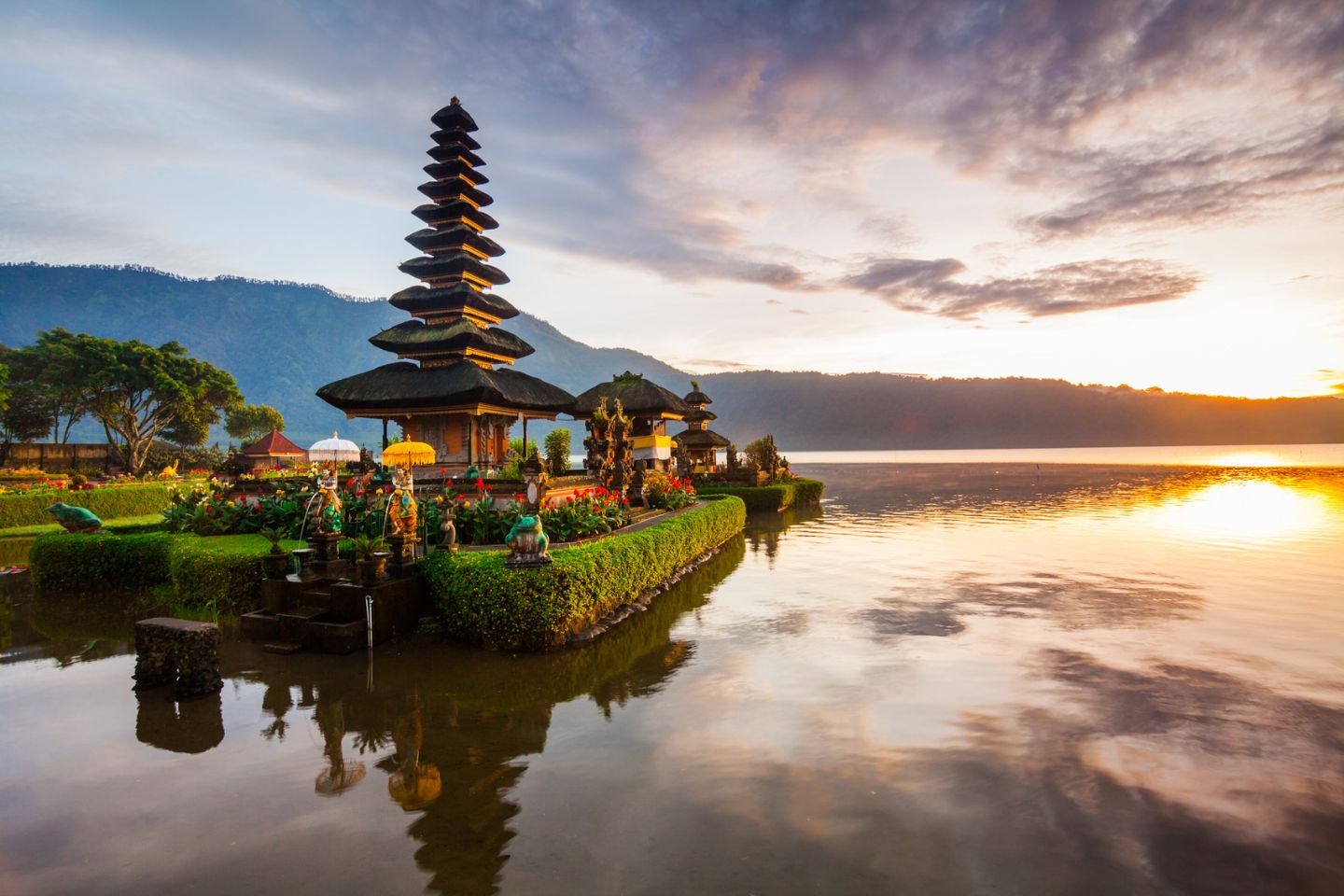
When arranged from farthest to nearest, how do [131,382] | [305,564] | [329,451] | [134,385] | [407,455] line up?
[134,385] < [131,382] < [329,451] < [407,455] < [305,564]

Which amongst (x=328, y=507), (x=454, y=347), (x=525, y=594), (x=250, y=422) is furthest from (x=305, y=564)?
(x=250, y=422)

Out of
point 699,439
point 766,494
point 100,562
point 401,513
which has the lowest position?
point 766,494

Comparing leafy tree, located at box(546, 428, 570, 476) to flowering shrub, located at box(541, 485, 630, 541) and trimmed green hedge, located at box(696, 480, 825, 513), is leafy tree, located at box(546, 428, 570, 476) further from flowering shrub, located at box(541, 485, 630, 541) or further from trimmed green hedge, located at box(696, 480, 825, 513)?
flowering shrub, located at box(541, 485, 630, 541)

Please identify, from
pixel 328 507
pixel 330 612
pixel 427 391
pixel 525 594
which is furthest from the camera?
pixel 427 391

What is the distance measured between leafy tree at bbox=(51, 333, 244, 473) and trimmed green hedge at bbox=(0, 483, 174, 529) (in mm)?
20258

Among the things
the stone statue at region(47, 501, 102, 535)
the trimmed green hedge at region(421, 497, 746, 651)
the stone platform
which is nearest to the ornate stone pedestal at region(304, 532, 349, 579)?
the stone platform

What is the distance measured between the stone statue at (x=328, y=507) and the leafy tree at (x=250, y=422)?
7469 centimetres

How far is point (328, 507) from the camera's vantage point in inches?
484

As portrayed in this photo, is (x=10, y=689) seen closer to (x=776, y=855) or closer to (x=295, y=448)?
(x=776, y=855)

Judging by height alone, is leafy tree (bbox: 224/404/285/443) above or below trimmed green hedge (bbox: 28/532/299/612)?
above

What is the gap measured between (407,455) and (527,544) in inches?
525

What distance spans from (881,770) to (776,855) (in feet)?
6.35

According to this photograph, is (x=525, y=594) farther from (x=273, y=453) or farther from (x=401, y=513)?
(x=273, y=453)

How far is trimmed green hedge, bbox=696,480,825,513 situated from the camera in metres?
36.2
